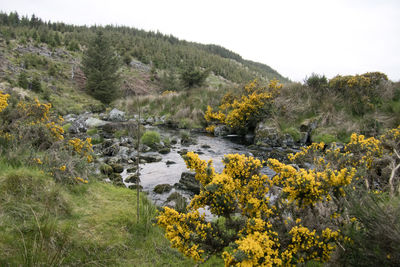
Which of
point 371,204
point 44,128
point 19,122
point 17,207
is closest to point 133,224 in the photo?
point 17,207

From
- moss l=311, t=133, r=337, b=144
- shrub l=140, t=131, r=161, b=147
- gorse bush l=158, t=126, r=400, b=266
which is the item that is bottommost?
shrub l=140, t=131, r=161, b=147

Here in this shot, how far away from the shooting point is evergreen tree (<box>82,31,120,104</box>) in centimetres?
3438

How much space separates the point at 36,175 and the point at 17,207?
0.99 m

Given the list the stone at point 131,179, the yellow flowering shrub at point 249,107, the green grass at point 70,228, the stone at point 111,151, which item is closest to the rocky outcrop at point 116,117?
the yellow flowering shrub at point 249,107

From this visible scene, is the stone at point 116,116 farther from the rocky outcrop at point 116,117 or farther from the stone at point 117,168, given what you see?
the stone at point 117,168

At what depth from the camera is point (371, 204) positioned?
7.68ft

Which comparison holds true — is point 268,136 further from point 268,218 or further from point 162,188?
point 268,218

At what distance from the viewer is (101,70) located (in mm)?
35906

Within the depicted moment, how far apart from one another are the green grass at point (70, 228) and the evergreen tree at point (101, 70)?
32.6m

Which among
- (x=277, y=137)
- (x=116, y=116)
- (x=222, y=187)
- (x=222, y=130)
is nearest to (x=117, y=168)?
(x=222, y=187)

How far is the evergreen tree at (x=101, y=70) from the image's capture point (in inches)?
1353

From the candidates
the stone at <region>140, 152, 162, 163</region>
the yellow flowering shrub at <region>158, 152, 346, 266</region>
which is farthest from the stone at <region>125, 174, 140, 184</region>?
the yellow flowering shrub at <region>158, 152, 346, 266</region>

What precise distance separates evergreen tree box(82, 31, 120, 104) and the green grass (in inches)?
1282

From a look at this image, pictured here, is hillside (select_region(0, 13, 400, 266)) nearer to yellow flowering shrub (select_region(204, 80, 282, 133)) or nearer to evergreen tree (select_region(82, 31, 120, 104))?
yellow flowering shrub (select_region(204, 80, 282, 133))
